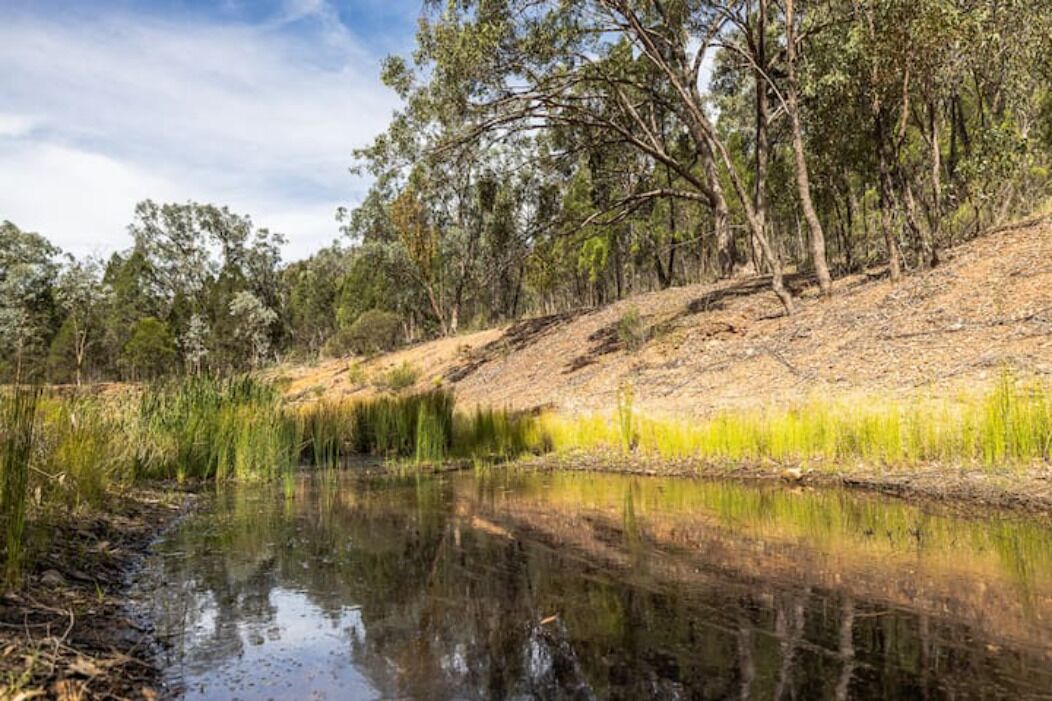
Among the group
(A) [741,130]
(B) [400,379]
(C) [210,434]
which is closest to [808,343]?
(C) [210,434]

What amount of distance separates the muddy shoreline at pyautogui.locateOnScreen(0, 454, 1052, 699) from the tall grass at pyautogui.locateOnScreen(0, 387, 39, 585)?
18cm

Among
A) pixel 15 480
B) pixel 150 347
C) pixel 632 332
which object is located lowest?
pixel 15 480

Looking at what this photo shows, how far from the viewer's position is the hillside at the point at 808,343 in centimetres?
1002

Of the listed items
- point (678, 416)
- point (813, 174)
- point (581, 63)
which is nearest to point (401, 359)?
point (581, 63)

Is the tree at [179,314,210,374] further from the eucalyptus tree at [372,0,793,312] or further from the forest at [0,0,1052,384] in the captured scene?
the eucalyptus tree at [372,0,793,312]

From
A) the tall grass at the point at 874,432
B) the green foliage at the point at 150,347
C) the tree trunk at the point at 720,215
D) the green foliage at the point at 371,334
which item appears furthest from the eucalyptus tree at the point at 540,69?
the green foliage at the point at 150,347

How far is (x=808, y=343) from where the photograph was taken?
42.5 feet

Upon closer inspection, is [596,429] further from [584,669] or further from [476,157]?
[476,157]

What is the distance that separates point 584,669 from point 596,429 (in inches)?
306

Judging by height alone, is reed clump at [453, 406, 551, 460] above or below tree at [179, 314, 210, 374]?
below

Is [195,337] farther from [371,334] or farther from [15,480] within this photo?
[15,480]

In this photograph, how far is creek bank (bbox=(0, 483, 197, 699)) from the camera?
8.64 feet

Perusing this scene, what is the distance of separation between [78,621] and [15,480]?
0.82 meters

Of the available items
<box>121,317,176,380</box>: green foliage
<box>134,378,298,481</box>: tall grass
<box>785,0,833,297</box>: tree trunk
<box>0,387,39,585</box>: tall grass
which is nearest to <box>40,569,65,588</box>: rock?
<box>0,387,39,585</box>: tall grass
